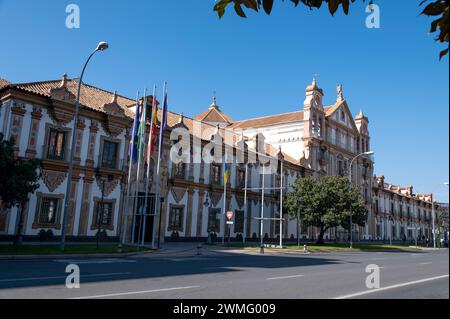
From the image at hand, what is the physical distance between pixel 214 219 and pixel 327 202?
12067mm

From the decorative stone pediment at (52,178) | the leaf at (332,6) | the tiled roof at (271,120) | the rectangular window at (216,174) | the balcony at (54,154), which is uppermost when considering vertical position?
the tiled roof at (271,120)

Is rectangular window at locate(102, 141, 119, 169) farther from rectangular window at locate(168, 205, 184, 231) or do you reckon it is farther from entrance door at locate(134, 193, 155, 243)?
rectangular window at locate(168, 205, 184, 231)

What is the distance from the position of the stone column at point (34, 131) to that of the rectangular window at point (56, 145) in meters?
1.02

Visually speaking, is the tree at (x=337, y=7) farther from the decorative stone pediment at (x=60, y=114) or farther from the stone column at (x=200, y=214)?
the stone column at (x=200, y=214)

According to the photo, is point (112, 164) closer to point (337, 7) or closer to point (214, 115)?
point (337, 7)

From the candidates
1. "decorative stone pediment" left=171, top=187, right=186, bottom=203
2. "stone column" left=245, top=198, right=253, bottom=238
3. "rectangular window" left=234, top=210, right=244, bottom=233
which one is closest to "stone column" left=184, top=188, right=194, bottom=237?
"decorative stone pediment" left=171, top=187, right=186, bottom=203

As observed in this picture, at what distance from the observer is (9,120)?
79.9ft

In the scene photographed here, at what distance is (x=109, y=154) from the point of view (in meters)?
30.0

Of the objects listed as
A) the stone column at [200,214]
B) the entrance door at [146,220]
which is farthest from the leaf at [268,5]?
the stone column at [200,214]

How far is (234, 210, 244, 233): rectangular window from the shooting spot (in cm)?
4109

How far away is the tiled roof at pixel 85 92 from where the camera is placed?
86.2 ft

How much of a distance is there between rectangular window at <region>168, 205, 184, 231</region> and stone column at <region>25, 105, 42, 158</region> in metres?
12.8
